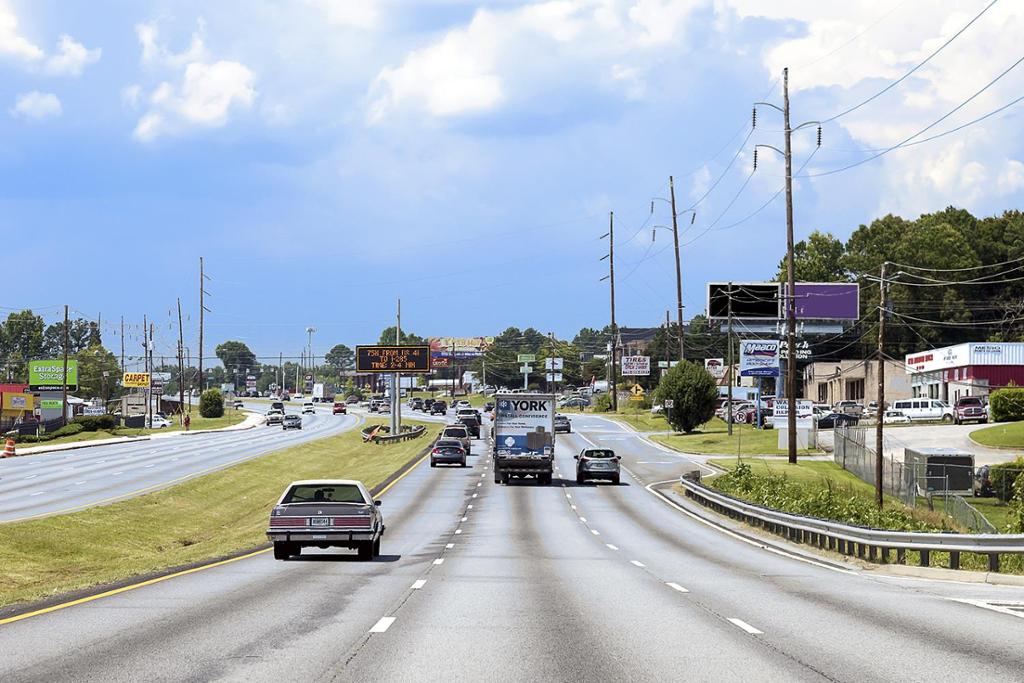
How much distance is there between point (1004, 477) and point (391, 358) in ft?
171

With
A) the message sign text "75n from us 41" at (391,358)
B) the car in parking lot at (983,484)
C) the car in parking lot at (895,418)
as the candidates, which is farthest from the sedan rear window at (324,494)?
the car in parking lot at (895,418)

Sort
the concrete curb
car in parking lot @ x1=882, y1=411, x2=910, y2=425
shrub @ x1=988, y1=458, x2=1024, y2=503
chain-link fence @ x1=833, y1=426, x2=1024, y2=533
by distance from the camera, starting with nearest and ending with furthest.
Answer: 1. chain-link fence @ x1=833, y1=426, x2=1024, y2=533
2. shrub @ x1=988, y1=458, x2=1024, y2=503
3. car in parking lot @ x1=882, y1=411, x2=910, y2=425
4. the concrete curb

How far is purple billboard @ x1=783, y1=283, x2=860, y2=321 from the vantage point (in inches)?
5148

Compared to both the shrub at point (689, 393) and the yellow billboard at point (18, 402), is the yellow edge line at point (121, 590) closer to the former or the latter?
the shrub at point (689, 393)

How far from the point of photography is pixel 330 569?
24.0 metres

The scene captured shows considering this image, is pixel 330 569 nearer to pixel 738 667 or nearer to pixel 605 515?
pixel 738 667

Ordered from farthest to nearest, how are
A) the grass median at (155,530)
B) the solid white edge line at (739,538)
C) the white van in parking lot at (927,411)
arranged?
the white van in parking lot at (927,411) → the grass median at (155,530) → the solid white edge line at (739,538)

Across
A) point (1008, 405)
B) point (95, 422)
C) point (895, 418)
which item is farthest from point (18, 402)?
point (1008, 405)

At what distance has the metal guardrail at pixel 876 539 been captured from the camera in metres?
22.3

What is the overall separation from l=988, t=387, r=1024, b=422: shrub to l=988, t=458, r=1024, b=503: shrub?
97.2 feet

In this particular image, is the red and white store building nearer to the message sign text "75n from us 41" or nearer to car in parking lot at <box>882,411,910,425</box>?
car in parking lot at <box>882,411,910,425</box>

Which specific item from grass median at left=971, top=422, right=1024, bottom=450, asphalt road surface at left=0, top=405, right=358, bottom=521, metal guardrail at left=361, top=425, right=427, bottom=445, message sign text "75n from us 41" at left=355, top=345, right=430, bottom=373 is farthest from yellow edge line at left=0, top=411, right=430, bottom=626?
metal guardrail at left=361, top=425, right=427, bottom=445

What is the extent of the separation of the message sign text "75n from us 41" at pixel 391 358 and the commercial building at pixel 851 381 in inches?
1992

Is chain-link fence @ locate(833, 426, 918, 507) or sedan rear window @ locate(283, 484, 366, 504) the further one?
chain-link fence @ locate(833, 426, 918, 507)
